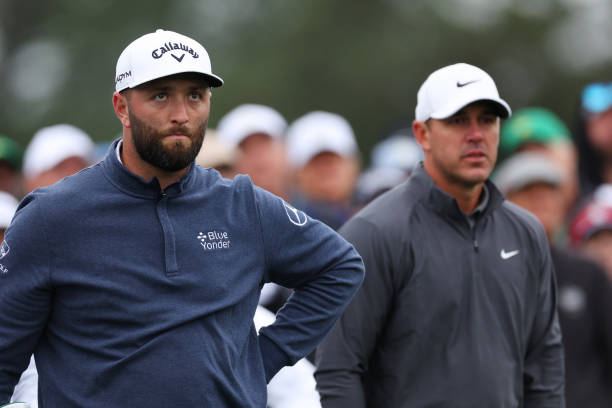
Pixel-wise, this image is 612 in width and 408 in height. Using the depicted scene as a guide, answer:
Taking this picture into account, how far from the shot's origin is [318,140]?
9.54 m

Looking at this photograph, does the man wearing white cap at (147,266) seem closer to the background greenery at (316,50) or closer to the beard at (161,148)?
the beard at (161,148)

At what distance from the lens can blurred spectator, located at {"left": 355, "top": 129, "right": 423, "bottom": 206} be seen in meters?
8.54

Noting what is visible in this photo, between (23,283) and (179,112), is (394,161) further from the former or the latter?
(23,283)

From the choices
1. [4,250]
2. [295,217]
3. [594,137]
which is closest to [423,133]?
[295,217]

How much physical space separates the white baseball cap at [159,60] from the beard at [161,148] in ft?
0.48

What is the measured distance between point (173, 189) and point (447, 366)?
5.33 ft

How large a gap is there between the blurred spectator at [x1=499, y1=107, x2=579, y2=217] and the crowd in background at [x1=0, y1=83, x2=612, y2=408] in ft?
0.04

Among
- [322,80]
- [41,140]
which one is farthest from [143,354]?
[322,80]

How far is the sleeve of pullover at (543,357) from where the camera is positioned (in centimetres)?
579

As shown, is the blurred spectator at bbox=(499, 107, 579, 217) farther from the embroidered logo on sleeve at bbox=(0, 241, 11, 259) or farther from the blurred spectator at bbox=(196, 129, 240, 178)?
the embroidered logo on sleeve at bbox=(0, 241, 11, 259)

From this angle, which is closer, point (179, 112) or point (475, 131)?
point (179, 112)


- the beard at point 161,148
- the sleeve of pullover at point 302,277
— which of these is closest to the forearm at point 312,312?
the sleeve of pullover at point 302,277

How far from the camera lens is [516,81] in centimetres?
2680

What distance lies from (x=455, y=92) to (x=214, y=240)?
5.49 feet
